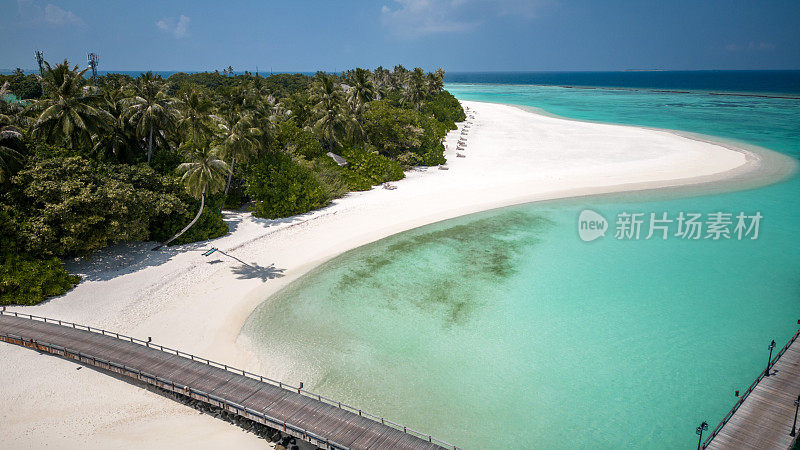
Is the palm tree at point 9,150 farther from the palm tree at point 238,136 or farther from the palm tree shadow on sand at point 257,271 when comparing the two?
the palm tree shadow on sand at point 257,271

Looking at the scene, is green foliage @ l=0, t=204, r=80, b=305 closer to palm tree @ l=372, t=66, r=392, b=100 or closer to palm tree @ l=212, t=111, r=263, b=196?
palm tree @ l=212, t=111, r=263, b=196

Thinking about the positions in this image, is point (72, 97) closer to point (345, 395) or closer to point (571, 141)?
point (345, 395)

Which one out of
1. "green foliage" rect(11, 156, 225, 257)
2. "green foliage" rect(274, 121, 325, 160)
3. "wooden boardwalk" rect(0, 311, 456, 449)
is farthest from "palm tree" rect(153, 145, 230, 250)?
"green foliage" rect(274, 121, 325, 160)

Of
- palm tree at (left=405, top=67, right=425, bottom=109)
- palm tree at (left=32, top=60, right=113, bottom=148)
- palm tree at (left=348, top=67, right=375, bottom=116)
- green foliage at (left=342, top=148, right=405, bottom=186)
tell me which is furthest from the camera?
palm tree at (left=405, top=67, right=425, bottom=109)

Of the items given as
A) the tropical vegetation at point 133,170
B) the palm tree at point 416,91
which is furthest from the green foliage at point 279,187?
the palm tree at point 416,91

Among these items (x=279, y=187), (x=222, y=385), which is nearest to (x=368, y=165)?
(x=279, y=187)

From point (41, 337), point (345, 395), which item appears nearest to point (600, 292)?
point (345, 395)

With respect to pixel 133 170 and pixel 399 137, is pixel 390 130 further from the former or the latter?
pixel 133 170
